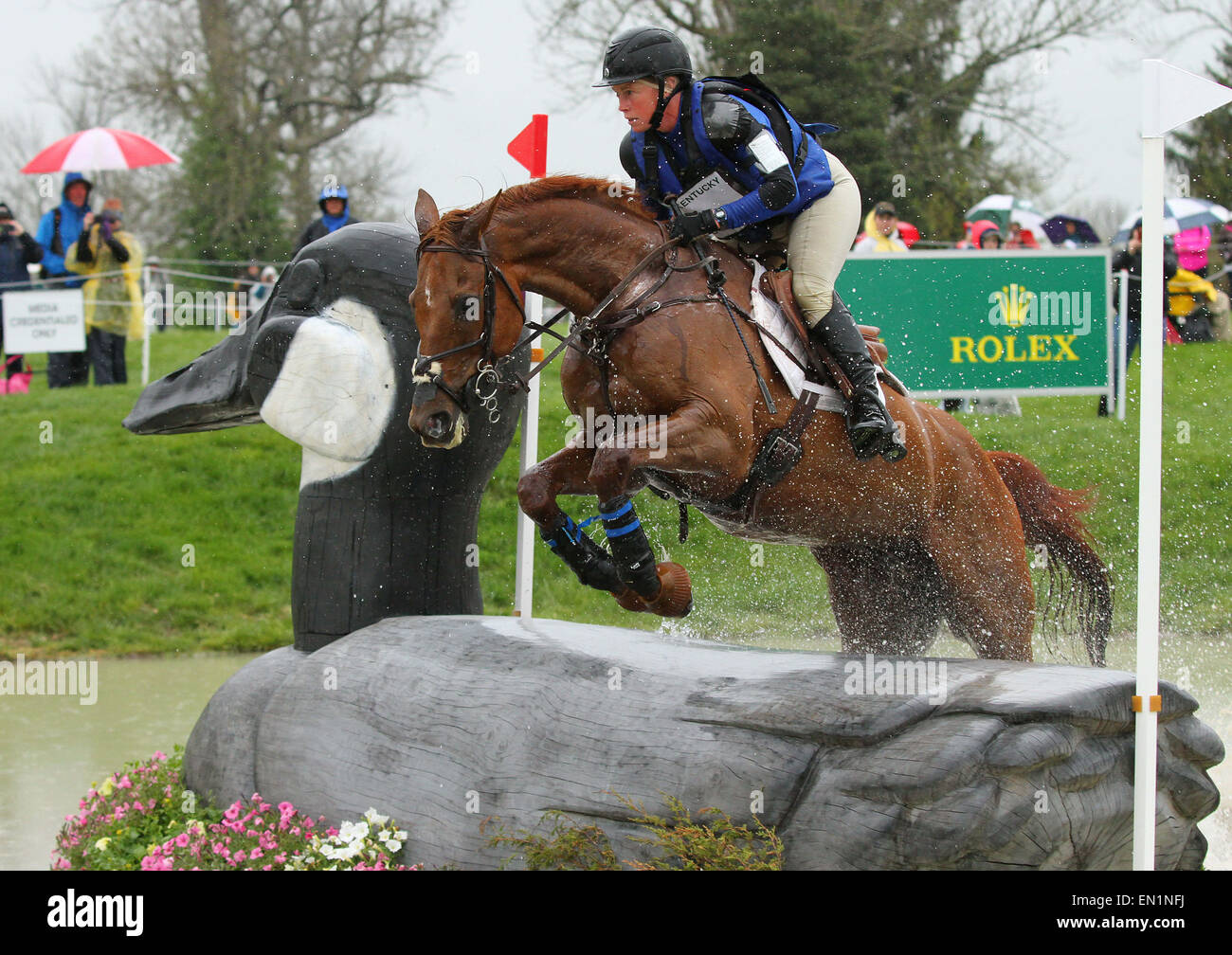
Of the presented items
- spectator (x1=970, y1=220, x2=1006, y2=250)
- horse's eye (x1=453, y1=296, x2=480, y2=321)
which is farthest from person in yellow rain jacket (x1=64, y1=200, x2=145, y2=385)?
horse's eye (x1=453, y1=296, x2=480, y2=321)

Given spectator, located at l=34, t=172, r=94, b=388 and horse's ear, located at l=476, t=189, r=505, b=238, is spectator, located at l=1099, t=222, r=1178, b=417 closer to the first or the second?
horse's ear, located at l=476, t=189, r=505, b=238

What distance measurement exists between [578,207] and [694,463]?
85 cm

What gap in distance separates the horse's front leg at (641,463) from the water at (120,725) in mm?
2035

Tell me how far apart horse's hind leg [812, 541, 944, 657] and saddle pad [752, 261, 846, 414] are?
2.15 feet

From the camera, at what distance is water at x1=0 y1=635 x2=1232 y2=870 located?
16.8 ft

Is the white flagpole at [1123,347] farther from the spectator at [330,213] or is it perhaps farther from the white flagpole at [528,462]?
the spectator at [330,213]

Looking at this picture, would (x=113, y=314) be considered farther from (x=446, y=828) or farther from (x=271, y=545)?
(x=446, y=828)

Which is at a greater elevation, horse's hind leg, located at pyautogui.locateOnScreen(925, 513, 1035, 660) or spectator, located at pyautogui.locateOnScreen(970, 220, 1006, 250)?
spectator, located at pyautogui.locateOnScreen(970, 220, 1006, 250)

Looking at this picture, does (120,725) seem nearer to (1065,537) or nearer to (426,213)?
(426,213)

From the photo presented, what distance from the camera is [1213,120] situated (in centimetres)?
2189

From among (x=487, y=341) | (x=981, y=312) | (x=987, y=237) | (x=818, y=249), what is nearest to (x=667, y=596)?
(x=487, y=341)

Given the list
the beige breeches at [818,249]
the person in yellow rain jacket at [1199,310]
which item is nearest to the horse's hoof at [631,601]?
the beige breeches at [818,249]

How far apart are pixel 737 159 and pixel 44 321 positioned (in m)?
9.17

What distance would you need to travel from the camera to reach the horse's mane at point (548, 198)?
385 centimetres
